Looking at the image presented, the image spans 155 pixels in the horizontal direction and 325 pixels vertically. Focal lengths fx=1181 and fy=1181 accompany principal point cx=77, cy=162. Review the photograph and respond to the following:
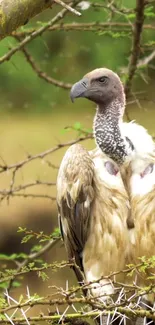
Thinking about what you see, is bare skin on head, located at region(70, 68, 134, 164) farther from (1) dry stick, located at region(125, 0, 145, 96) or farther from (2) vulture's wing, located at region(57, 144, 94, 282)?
(1) dry stick, located at region(125, 0, 145, 96)

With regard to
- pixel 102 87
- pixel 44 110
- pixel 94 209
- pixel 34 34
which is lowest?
pixel 44 110

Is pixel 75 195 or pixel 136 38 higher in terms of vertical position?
pixel 136 38

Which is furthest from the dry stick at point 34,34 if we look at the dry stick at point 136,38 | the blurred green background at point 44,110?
the blurred green background at point 44,110

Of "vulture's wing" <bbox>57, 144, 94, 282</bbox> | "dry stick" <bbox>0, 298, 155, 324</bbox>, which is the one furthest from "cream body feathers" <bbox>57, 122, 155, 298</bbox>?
"dry stick" <bbox>0, 298, 155, 324</bbox>

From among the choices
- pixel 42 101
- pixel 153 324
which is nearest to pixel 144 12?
pixel 153 324

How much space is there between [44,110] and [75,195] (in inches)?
303

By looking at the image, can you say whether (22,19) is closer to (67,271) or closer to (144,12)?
(144,12)

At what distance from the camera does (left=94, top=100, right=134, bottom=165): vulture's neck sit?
3756 mm

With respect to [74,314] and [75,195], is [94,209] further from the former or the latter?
[74,314]

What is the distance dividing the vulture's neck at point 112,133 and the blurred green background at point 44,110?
467cm

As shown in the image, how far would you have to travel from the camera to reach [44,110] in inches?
451

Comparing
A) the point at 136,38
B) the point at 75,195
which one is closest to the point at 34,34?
the point at 136,38

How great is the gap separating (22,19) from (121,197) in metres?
1.16

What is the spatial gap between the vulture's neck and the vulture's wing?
7 cm
